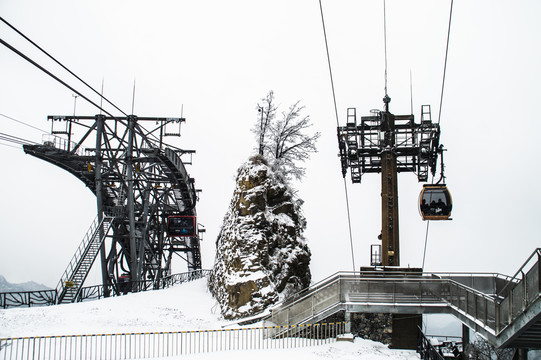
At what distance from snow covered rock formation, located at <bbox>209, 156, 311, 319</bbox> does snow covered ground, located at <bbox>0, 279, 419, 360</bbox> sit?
5.61 feet

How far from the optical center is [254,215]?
1161 inches

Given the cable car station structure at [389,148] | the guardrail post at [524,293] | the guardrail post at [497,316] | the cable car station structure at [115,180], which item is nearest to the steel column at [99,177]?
the cable car station structure at [115,180]

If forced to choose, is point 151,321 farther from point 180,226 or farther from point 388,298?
point 180,226

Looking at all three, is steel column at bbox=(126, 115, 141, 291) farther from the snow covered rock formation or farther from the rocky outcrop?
the rocky outcrop

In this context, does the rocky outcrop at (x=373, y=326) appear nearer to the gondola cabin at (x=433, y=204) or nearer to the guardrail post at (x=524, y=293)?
the gondola cabin at (x=433, y=204)

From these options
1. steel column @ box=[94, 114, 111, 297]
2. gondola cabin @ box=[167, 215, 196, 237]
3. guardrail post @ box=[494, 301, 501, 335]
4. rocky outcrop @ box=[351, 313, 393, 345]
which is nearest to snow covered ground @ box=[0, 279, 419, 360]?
rocky outcrop @ box=[351, 313, 393, 345]

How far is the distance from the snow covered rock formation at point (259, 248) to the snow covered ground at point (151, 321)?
5.61 ft

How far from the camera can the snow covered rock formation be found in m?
26.7

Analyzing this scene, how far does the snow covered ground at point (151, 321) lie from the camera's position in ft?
62.3

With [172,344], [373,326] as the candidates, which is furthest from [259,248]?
[172,344]

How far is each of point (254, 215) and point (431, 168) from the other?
36.1 ft

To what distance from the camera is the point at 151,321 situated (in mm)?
24844

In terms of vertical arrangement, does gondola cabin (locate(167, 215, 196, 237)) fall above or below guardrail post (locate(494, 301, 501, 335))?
above

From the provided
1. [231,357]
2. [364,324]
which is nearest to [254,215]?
[364,324]
